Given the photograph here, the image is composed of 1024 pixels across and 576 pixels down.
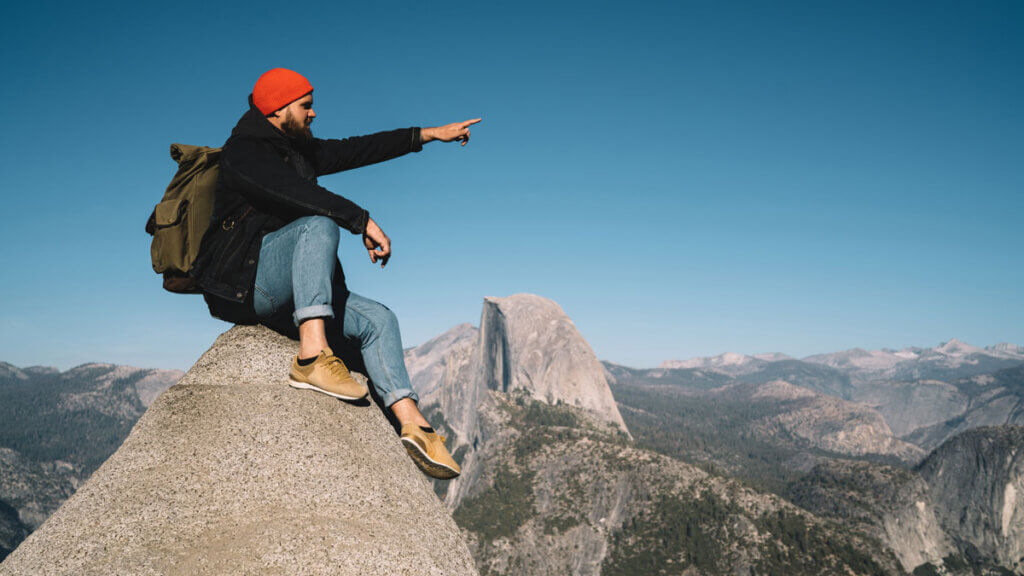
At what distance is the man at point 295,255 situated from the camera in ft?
13.7

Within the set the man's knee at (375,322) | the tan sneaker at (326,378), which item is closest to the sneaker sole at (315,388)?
the tan sneaker at (326,378)

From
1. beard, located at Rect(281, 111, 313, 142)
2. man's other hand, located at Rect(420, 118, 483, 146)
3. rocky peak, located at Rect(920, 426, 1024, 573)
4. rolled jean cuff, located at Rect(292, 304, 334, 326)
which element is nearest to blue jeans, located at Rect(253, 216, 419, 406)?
rolled jean cuff, located at Rect(292, 304, 334, 326)

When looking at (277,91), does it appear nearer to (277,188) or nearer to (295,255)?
(277,188)

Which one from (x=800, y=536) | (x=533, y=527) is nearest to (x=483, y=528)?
(x=533, y=527)

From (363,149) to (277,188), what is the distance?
5.61 feet

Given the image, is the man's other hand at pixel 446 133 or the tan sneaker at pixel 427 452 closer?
the tan sneaker at pixel 427 452

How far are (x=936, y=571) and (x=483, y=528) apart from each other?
121423mm

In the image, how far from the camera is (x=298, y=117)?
4.68 metres

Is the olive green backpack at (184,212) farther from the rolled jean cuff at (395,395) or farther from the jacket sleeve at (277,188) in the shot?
the rolled jean cuff at (395,395)

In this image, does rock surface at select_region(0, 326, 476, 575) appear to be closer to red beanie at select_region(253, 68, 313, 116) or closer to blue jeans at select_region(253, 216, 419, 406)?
blue jeans at select_region(253, 216, 419, 406)

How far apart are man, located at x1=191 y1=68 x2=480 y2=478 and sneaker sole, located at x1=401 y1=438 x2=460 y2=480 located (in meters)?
0.01

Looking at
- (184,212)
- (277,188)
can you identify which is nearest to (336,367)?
(277,188)

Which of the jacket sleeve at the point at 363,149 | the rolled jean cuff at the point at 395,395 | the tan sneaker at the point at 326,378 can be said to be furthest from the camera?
the jacket sleeve at the point at 363,149

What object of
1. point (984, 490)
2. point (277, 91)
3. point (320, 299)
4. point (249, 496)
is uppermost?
point (277, 91)
